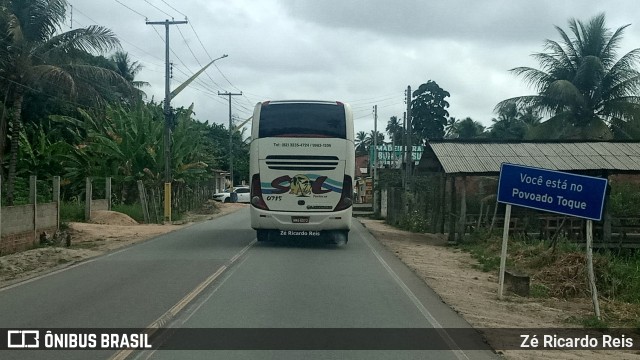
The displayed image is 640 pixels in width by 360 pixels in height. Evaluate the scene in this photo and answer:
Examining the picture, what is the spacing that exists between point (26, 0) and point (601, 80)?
88.7 ft

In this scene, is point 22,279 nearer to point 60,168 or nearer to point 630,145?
point 630,145

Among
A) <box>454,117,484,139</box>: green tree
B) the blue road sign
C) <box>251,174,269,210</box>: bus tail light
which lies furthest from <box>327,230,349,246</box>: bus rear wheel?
<box>454,117,484,139</box>: green tree

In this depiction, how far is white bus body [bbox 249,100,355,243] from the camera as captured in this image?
18328 millimetres

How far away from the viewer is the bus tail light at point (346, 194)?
18.4m

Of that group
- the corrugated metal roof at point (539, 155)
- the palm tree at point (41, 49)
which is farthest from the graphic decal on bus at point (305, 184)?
the palm tree at point (41, 49)

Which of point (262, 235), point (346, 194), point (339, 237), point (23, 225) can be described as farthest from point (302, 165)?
point (23, 225)

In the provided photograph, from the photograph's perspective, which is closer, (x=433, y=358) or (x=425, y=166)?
(x=433, y=358)

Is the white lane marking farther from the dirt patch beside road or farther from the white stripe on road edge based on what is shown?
the dirt patch beside road

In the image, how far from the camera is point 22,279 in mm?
13203

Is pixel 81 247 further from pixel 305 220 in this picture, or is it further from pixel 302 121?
pixel 302 121

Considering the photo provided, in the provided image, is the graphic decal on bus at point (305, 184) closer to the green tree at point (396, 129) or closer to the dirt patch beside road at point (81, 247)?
the dirt patch beside road at point (81, 247)

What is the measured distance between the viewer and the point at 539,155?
22.3 metres

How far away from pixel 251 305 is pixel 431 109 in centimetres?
4981

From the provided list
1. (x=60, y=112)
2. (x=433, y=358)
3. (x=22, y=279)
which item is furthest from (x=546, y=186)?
(x=60, y=112)
